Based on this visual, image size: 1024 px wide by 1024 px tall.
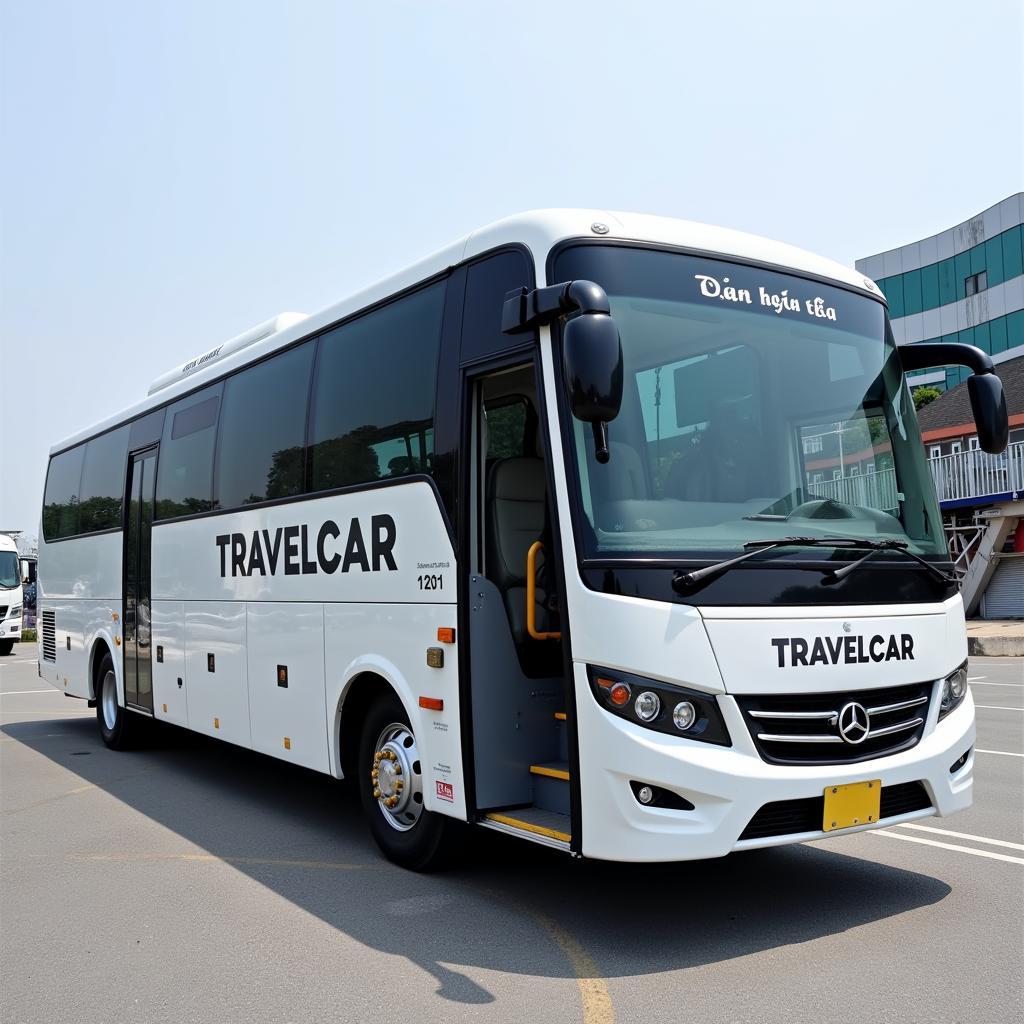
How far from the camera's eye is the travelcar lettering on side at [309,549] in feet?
22.3

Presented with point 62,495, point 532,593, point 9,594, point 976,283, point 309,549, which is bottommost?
point 9,594

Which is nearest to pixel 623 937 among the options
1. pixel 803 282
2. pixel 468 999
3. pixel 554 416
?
pixel 468 999

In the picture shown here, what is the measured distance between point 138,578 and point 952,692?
26.4 feet

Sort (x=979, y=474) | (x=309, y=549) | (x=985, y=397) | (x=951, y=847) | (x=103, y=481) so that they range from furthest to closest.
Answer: (x=979, y=474) < (x=103, y=481) < (x=309, y=549) < (x=951, y=847) < (x=985, y=397)

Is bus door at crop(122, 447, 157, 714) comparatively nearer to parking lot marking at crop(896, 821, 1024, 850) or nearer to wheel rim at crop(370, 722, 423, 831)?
wheel rim at crop(370, 722, 423, 831)

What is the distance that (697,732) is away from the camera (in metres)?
4.85

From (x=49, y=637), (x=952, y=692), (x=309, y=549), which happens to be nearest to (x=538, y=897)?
(x=952, y=692)

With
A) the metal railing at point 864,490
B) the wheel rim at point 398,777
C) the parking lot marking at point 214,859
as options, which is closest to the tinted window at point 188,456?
the parking lot marking at point 214,859

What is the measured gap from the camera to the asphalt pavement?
4.49m

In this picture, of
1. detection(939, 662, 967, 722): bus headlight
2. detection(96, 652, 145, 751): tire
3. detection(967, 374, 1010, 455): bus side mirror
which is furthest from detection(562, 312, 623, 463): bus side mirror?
detection(96, 652, 145, 751): tire

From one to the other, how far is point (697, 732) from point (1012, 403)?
100ft

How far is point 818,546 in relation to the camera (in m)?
5.27

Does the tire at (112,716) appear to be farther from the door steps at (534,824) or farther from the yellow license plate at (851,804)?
the yellow license plate at (851,804)

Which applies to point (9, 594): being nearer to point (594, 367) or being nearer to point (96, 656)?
point (96, 656)
